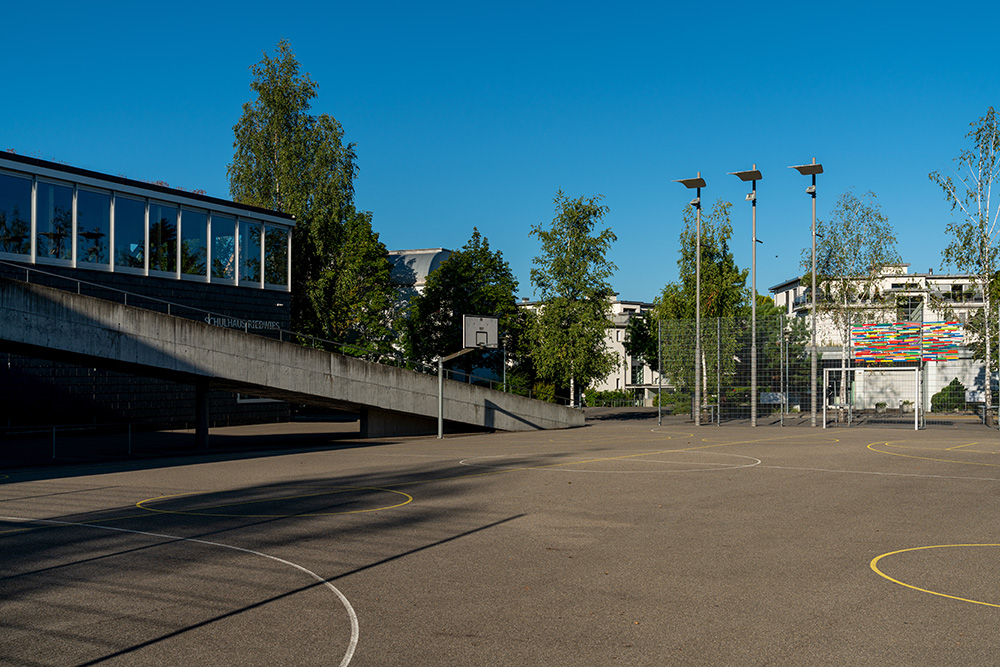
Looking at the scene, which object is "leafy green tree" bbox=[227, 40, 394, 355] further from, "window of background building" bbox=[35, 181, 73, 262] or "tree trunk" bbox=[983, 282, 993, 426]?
"tree trunk" bbox=[983, 282, 993, 426]

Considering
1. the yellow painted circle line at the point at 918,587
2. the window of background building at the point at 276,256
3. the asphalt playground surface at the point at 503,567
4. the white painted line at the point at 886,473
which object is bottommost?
the white painted line at the point at 886,473

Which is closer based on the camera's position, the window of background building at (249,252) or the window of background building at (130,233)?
the window of background building at (130,233)

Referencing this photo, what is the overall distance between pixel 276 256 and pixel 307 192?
1234cm

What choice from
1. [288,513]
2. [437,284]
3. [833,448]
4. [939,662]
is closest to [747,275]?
[437,284]

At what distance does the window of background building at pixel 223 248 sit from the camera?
114 feet

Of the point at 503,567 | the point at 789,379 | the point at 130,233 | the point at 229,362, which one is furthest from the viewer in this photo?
the point at 789,379

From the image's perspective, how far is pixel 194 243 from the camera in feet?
112

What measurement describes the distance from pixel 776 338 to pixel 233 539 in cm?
3119

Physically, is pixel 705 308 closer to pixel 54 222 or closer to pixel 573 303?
pixel 573 303

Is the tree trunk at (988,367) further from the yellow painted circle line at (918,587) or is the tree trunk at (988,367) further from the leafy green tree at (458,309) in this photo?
the yellow painted circle line at (918,587)

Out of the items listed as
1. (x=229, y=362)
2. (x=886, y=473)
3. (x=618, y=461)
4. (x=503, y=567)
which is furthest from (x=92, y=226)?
(x=886, y=473)

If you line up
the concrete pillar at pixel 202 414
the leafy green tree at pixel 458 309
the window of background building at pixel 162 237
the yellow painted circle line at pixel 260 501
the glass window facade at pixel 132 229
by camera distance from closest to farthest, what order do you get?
the yellow painted circle line at pixel 260 501, the concrete pillar at pixel 202 414, the glass window facade at pixel 132 229, the window of background building at pixel 162 237, the leafy green tree at pixel 458 309

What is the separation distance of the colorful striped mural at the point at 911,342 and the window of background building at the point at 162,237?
96.2 feet

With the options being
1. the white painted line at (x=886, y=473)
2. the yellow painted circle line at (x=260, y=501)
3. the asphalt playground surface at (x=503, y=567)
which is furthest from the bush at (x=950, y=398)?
the yellow painted circle line at (x=260, y=501)
